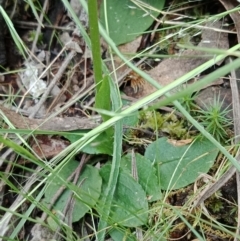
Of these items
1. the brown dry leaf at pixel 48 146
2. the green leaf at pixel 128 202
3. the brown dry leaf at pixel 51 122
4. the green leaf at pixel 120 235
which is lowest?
the green leaf at pixel 120 235

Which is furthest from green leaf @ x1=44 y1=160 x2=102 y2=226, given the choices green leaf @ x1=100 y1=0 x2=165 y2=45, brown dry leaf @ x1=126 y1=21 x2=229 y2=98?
green leaf @ x1=100 y1=0 x2=165 y2=45

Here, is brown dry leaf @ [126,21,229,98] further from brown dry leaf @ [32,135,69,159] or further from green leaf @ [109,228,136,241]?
green leaf @ [109,228,136,241]

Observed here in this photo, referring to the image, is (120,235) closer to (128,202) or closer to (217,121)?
(128,202)

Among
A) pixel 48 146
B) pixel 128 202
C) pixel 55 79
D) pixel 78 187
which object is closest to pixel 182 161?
pixel 128 202

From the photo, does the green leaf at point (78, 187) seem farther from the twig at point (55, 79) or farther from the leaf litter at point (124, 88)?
the twig at point (55, 79)

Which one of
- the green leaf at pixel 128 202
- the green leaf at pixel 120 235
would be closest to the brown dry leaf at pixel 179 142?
the green leaf at pixel 128 202

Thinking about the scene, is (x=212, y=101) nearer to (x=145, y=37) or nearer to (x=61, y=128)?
(x=145, y=37)
